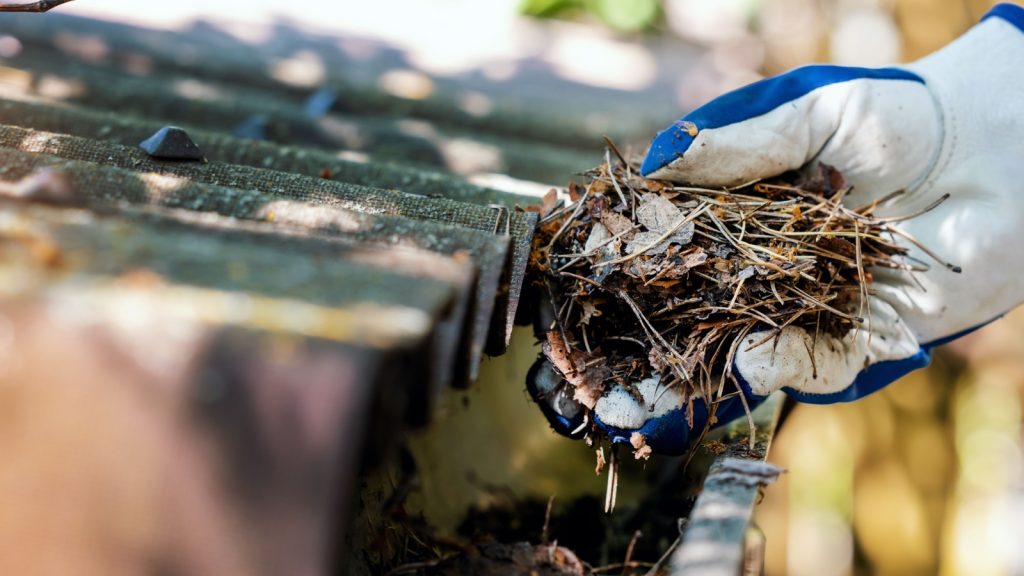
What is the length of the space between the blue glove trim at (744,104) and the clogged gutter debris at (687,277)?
0.34 feet

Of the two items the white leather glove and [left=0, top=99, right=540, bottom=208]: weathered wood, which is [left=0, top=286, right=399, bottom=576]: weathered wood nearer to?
the white leather glove

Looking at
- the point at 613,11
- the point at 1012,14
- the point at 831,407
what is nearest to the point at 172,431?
the point at 1012,14

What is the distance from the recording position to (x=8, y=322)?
1.22 meters

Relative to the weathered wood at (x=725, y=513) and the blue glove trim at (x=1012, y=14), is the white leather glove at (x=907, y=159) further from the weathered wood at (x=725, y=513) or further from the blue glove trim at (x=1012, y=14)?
the weathered wood at (x=725, y=513)

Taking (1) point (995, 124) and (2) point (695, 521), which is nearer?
(2) point (695, 521)

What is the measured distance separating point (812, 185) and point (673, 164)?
460 mm

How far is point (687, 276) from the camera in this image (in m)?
2.00

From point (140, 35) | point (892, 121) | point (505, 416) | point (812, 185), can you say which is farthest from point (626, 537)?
point (140, 35)

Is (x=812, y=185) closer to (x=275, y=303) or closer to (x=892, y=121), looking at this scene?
(x=892, y=121)

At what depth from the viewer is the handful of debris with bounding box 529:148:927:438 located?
2.00m

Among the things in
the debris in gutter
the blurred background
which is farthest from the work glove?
the blurred background

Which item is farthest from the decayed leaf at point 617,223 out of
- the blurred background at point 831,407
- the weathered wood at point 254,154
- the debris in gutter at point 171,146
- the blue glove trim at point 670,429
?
the blurred background at point 831,407

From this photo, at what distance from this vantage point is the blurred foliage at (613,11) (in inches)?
258

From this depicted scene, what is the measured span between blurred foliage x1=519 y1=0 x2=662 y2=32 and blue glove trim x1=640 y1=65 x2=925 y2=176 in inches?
176
